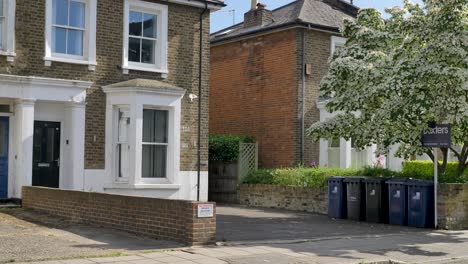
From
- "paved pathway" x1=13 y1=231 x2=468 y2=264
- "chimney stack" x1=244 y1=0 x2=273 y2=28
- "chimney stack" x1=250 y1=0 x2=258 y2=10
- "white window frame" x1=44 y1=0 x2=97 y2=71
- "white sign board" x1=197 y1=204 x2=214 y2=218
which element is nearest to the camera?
"paved pathway" x1=13 y1=231 x2=468 y2=264

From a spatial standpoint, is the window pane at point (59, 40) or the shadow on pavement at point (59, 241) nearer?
the shadow on pavement at point (59, 241)

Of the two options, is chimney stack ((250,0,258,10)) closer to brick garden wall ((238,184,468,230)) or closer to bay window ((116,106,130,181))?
brick garden wall ((238,184,468,230))

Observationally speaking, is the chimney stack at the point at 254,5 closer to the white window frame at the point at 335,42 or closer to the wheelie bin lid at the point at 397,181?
the white window frame at the point at 335,42

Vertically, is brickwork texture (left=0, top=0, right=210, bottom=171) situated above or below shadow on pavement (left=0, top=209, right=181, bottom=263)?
above

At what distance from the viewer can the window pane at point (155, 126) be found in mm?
17969

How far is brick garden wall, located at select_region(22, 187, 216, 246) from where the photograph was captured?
1104cm

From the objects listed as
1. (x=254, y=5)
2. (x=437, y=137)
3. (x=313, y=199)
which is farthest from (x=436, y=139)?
(x=254, y=5)

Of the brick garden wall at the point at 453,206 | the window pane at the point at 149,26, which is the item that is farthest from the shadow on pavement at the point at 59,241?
the brick garden wall at the point at 453,206

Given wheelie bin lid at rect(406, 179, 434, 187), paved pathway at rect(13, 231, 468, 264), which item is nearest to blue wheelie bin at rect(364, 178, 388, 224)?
wheelie bin lid at rect(406, 179, 434, 187)

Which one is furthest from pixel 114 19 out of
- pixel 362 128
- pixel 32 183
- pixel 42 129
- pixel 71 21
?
pixel 362 128

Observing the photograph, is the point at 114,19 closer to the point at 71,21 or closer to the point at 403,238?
the point at 71,21

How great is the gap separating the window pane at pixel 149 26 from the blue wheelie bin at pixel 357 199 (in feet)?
23.7

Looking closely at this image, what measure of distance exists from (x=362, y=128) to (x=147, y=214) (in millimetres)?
6707

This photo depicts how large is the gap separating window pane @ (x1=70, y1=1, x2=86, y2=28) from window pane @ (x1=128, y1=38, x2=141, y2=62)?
58.7 inches
